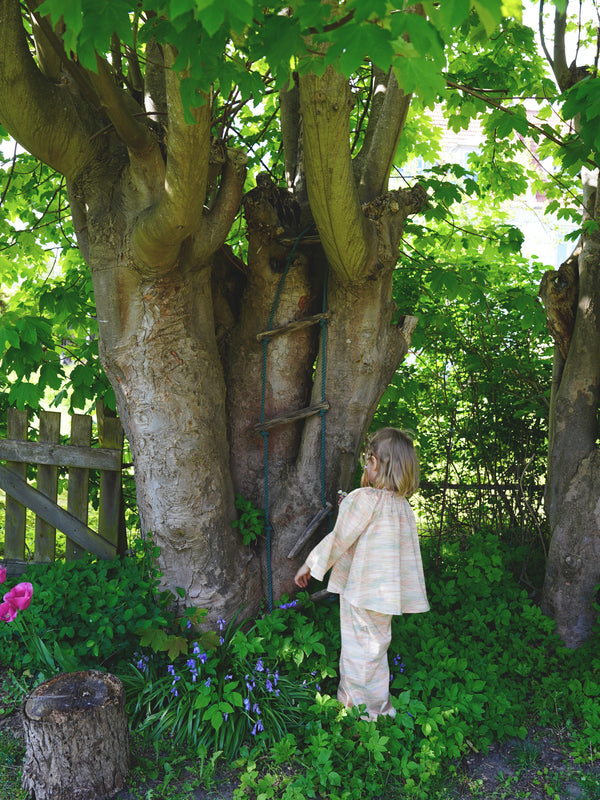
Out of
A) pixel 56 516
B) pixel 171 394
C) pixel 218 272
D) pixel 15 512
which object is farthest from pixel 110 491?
pixel 218 272

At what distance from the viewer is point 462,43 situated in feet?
19.8

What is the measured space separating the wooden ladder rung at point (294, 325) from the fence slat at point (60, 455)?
1.31 meters

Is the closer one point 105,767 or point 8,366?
point 105,767

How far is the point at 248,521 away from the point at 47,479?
1.54 m

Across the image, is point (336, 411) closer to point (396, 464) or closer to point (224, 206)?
point (396, 464)

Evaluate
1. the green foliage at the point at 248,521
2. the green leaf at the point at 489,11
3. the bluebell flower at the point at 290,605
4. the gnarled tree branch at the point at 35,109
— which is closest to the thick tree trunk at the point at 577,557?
the bluebell flower at the point at 290,605

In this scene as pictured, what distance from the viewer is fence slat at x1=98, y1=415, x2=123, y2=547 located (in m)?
4.41

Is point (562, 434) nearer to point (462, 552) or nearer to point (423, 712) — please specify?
point (462, 552)

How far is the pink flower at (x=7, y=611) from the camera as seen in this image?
3.12 metres

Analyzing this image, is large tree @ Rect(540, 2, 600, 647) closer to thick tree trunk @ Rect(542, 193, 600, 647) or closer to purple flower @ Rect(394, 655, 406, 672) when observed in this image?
thick tree trunk @ Rect(542, 193, 600, 647)

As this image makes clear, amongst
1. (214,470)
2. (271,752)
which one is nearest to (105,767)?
(271,752)

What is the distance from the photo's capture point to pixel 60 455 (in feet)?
14.4

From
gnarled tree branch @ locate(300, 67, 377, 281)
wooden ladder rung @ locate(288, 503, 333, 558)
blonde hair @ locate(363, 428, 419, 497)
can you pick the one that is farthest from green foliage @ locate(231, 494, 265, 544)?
gnarled tree branch @ locate(300, 67, 377, 281)

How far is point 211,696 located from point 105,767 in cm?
59
